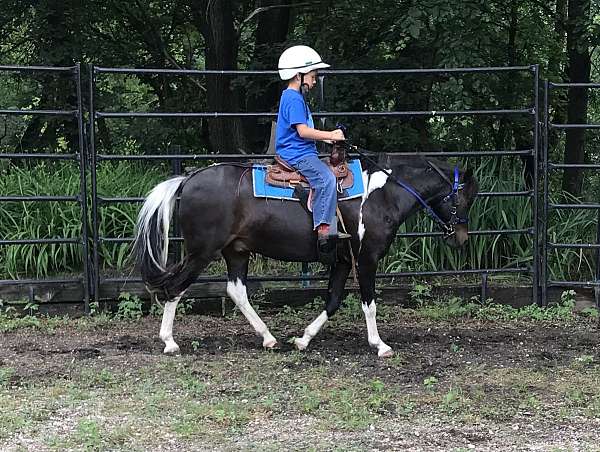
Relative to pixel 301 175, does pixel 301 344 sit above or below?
below

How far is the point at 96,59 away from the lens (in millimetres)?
11859

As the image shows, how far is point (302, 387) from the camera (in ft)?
18.0

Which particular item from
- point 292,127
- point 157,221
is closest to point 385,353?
point 292,127

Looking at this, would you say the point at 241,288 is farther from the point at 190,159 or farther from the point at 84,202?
the point at 84,202

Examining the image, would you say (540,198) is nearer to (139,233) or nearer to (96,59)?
(139,233)

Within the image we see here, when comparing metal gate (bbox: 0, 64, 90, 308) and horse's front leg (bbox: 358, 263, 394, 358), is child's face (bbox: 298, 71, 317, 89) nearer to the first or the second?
horse's front leg (bbox: 358, 263, 394, 358)

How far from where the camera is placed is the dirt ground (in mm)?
4586

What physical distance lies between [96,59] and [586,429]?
9160 mm

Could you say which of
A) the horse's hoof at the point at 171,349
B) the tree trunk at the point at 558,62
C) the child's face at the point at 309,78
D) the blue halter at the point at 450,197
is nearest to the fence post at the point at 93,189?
the horse's hoof at the point at 171,349

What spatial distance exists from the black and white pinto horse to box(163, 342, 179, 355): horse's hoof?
1cm

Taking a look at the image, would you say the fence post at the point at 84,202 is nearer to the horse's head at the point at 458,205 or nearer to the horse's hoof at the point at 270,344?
the horse's hoof at the point at 270,344

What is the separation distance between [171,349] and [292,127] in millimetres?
1931

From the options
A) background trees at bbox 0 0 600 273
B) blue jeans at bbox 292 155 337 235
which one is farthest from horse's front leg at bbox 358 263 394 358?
background trees at bbox 0 0 600 273

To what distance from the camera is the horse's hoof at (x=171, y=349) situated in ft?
20.9
